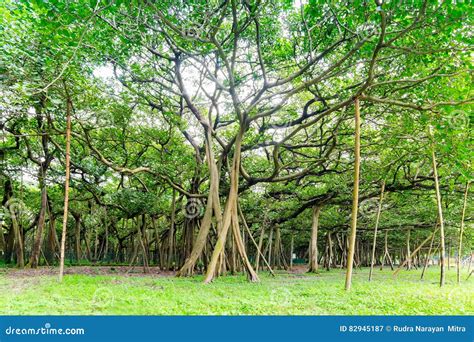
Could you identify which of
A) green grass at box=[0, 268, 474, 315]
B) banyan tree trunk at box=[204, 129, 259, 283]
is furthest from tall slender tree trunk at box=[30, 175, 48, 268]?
banyan tree trunk at box=[204, 129, 259, 283]

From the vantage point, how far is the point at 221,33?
9211 millimetres

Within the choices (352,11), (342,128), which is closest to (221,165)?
(342,128)

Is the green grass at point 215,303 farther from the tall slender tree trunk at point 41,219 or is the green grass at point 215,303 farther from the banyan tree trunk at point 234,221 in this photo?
the tall slender tree trunk at point 41,219

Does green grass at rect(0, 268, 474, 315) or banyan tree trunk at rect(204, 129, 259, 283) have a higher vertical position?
banyan tree trunk at rect(204, 129, 259, 283)

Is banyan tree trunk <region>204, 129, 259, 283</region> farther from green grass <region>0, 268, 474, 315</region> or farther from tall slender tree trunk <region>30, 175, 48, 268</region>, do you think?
tall slender tree trunk <region>30, 175, 48, 268</region>

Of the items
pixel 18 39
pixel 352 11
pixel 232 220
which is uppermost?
pixel 352 11

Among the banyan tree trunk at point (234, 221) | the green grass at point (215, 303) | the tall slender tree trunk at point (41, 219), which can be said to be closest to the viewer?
the green grass at point (215, 303)

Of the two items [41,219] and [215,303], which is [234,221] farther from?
[41,219]

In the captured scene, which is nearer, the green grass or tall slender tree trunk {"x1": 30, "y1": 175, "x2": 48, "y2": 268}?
the green grass

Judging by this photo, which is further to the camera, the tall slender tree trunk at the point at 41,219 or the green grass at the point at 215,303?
the tall slender tree trunk at the point at 41,219

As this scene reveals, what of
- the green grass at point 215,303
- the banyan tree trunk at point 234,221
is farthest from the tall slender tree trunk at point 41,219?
the banyan tree trunk at point 234,221

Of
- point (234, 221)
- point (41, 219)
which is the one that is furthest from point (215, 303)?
point (41, 219)

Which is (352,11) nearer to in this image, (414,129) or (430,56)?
(430,56)

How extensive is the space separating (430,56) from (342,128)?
14.4 feet
